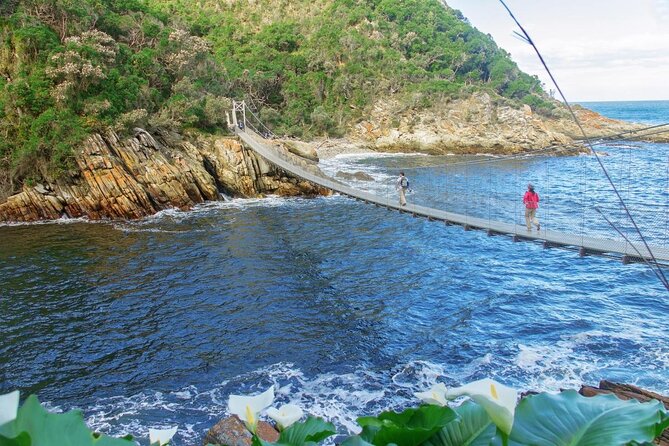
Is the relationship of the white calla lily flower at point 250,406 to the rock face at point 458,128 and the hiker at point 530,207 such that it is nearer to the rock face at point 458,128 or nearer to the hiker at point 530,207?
the hiker at point 530,207

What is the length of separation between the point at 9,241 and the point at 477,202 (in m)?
13.4

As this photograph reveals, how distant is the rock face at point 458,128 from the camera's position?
1201 inches

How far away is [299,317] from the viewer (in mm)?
8523

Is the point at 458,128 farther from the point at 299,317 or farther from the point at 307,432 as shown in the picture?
the point at 307,432

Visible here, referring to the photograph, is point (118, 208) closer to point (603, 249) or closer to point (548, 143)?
point (603, 249)

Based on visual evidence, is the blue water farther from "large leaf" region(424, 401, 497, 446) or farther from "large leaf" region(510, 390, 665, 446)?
"large leaf" region(424, 401, 497, 446)

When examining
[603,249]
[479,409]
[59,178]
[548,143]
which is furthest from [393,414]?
[548,143]

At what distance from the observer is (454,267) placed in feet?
36.2

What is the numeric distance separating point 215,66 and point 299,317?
18.6m

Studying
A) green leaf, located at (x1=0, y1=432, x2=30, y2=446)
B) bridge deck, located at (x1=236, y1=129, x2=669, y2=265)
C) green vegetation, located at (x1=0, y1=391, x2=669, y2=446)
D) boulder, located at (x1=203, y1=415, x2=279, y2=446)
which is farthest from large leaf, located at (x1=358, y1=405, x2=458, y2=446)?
bridge deck, located at (x1=236, y1=129, x2=669, y2=265)

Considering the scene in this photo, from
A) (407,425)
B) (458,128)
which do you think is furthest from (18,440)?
(458,128)

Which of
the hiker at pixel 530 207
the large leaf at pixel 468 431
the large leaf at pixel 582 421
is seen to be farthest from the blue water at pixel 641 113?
the large leaf at pixel 468 431

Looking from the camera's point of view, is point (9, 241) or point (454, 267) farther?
point (9, 241)

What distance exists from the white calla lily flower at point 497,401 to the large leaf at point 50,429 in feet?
2.38
